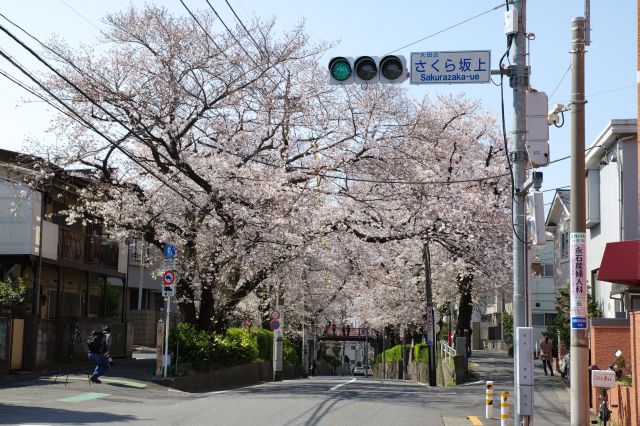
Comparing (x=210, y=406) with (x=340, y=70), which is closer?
(x=340, y=70)

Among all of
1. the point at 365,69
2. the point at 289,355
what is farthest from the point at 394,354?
the point at 365,69

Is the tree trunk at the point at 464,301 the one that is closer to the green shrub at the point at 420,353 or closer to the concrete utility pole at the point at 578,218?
the green shrub at the point at 420,353

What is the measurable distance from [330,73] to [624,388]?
25.7 ft

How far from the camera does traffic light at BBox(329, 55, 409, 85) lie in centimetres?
1157

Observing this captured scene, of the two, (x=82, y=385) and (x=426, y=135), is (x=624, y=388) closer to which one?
(x=82, y=385)

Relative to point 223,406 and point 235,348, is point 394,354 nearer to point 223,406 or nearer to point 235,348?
point 235,348

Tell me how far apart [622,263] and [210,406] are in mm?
9353

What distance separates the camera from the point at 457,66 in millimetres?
12133

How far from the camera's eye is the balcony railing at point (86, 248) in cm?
2967

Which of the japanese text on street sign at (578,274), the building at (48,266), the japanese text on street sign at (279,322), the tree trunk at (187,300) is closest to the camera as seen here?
the japanese text on street sign at (578,274)

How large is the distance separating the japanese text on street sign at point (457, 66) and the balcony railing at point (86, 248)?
807 inches

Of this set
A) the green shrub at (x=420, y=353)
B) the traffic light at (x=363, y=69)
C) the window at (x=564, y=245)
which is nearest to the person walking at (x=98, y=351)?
the traffic light at (x=363, y=69)

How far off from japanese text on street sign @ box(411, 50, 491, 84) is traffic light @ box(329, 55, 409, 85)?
539 millimetres

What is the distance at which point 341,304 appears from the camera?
5300 cm
